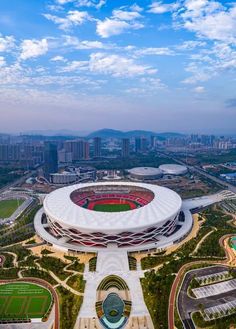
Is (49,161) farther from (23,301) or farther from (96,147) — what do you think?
(23,301)

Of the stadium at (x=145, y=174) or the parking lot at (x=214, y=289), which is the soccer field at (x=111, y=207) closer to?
the parking lot at (x=214, y=289)

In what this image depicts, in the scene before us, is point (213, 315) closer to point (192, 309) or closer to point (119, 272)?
point (192, 309)

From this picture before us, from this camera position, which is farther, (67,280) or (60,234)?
(60,234)

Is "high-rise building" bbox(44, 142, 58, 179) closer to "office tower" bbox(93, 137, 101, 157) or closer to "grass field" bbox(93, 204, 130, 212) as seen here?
"grass field" bbox(93, 204, 130, 212)

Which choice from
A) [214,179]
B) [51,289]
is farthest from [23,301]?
[214,179]

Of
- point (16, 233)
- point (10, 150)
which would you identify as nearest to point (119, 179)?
point (16, 233)

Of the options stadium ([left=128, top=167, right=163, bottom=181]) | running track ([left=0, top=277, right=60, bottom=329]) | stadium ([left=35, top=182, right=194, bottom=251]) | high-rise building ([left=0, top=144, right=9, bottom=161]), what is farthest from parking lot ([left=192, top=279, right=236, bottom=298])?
high-rise building ([left=0, top=144, right=9, bottom=161])
